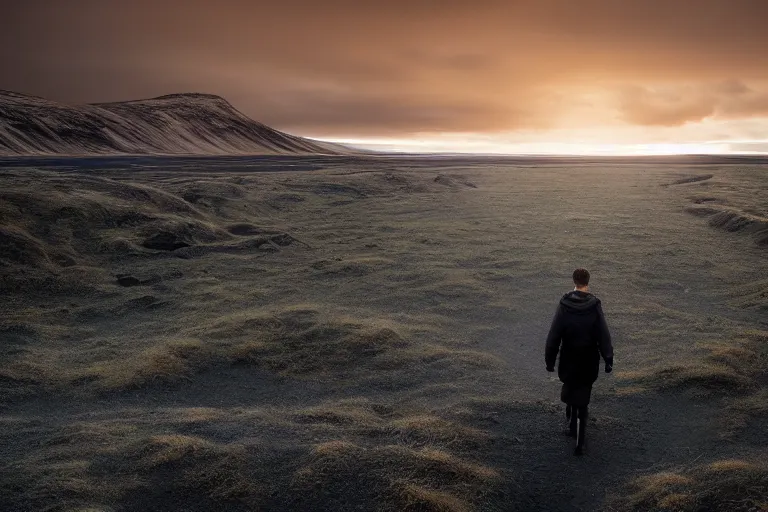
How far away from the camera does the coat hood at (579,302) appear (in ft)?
34.4

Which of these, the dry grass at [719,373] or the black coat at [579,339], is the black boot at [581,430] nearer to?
the black coat at [579,339]

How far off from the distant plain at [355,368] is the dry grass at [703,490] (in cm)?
4

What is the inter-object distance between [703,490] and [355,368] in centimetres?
885

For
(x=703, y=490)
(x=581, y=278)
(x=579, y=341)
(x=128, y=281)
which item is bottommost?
(x=128, y=281)

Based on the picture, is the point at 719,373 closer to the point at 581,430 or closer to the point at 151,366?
the point at 581,430

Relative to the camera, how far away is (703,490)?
9.78 metres

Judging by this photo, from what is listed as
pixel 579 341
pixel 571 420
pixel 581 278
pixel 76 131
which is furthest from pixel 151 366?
pixel 76 131

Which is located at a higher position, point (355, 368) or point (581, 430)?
point (581, 430)

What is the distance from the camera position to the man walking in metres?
10.5

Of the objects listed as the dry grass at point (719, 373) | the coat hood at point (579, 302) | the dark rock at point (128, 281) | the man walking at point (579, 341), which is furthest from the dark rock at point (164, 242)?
the coat hood at point (579, 302)

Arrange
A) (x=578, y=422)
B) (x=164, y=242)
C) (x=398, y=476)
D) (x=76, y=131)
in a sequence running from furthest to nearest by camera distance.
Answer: (x=76, y=131)
(x=164, y=242)
(x=578, y=422)
(x=398, y=476)

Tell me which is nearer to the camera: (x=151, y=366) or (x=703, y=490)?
(x=703, y=490)

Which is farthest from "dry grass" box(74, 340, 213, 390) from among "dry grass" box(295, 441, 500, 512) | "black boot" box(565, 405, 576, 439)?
Result: "black boot" box(565, 405, 576, 439)

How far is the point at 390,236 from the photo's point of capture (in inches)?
1534
